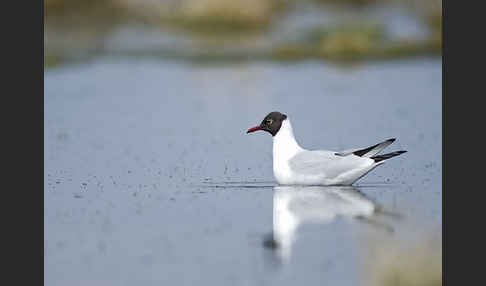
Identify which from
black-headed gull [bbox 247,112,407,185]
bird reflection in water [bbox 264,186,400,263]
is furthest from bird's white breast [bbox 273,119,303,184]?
bird reflection in water [bbox 264,186,400,263]

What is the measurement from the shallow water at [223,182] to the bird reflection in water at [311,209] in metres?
0.02

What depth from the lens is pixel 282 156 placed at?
1025 centimetres

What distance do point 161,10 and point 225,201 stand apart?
1787 cm

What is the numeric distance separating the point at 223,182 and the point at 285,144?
0.75 metres

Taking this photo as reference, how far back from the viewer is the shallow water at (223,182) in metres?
7.67

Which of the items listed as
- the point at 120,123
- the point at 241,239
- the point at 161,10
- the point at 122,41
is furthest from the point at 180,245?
the point at 161,10

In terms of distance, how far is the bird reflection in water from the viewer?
823 centimetres

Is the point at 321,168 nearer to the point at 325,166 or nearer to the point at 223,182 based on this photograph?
the point at 325,166

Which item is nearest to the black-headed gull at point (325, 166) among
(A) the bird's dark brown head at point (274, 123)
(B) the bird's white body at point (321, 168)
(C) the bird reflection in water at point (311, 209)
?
(B) the bird's white body at point (321, 168)

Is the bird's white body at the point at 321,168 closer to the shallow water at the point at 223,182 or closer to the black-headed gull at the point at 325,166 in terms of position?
the black-headed gull at the point at 325,166

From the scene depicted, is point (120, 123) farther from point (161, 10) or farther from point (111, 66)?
point (161, 10)

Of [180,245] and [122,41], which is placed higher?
[122,41]

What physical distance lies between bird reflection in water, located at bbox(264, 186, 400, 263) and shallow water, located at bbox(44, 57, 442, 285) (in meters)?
0.02

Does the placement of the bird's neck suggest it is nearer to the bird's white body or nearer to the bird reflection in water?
the bird's white body
